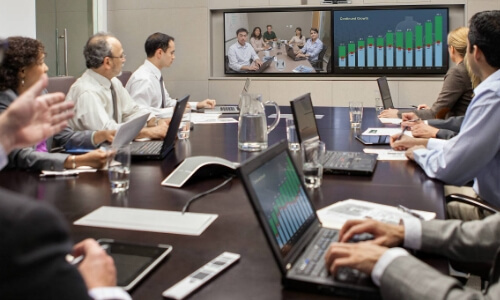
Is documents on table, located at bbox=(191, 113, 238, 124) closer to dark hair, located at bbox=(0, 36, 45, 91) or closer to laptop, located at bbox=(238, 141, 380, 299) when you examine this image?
dark hair, located at bbox=(0, 36, 45, 91)

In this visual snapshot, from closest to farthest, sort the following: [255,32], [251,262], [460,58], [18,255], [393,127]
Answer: [18,255] < [251,262] < [393,127] < [460,58] < [255,32]

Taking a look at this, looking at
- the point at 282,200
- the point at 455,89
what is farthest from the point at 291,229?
the point at 455,89

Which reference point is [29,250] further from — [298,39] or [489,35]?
[298,39]

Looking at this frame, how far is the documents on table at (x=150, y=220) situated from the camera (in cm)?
147

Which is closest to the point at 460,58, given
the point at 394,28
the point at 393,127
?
the point at 393,127

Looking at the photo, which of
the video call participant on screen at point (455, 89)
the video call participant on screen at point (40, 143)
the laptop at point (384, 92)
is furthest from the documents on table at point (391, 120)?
the video call participant on screen at point (40, 143)

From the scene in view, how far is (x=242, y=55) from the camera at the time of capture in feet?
22.2

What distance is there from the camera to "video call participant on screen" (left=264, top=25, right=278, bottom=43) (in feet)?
21.9

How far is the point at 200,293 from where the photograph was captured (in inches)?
42.6

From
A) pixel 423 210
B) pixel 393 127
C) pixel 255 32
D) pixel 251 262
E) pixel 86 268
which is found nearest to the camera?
pixel 86 268

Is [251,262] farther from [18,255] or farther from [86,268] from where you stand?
[18,255]

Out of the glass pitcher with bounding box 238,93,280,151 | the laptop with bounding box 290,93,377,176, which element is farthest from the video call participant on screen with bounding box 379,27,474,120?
the glass pitcher with bounding box 238,93,280,151

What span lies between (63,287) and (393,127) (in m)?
3.10

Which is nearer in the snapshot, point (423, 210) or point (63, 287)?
point (63, 287)
